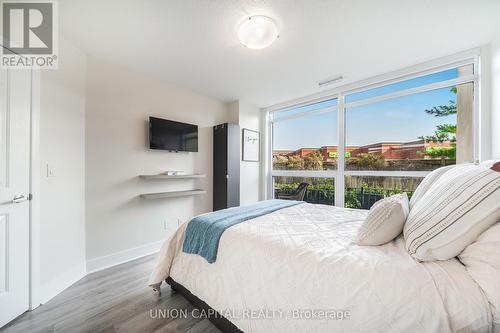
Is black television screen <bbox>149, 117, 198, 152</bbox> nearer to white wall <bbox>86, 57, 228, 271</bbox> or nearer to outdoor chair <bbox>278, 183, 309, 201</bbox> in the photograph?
white wall <bbox>86, 57, 228, 271</bbox>

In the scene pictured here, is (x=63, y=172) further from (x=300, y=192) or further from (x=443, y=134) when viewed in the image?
(x=443, y=134)

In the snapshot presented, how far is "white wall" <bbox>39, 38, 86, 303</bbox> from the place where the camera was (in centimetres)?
179

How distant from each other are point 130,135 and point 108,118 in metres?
0.30

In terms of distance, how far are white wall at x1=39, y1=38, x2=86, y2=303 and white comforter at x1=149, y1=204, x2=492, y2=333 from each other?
51.0 inches

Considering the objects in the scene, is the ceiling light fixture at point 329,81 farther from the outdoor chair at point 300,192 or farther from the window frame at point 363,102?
the outdoor chair at point 300,192

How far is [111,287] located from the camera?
1.96 metres

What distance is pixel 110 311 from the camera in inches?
63.3

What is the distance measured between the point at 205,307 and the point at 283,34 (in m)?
2.49

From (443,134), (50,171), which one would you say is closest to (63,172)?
(50,171)

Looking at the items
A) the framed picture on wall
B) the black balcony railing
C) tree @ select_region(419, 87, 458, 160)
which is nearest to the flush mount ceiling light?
the framed picture on wall

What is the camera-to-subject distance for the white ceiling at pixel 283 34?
63.2 inches

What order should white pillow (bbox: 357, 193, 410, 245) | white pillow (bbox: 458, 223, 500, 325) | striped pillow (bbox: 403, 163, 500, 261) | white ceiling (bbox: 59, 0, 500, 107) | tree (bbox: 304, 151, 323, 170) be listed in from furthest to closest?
tree (bbox: 304, 151, 323, 170)
white ceiling (bbox: 59, 0, 500, 107)
white pillow (bbox: 357, 193, 410, 245)
striped pillow (bbox: 403, 163, 500, 261)
white pillow (bbox: 458, 223, 500, 325)

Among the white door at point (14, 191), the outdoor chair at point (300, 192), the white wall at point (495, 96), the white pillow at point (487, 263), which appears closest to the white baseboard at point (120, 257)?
the white door at point (14, 191)

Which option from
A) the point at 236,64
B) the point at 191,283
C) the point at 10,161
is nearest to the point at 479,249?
Answer: the point at 191,283
